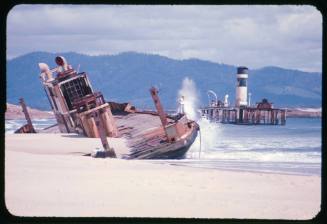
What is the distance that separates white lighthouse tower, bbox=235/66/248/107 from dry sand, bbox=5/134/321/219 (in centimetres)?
62

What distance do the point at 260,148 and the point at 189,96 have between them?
741 millimetres

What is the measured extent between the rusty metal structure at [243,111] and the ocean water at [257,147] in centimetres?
6

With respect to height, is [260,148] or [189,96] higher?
[189,96]

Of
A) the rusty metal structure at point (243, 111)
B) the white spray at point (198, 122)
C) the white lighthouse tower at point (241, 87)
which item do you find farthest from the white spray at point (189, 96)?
the white lighthouse tower at point (241, 87)

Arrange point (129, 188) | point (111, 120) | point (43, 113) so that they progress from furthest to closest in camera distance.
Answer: point (111, 120) → point (43, 113) → point (129, 188)

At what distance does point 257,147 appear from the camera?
5.94 metres

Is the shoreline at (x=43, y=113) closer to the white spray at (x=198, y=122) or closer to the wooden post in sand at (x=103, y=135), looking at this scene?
the wooden post in sand at (x=103, y=135)

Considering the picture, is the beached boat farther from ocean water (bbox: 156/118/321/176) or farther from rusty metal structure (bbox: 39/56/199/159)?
ocean water (bbox: 156/118/321/176)

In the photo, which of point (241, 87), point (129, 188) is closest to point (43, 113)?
point (129, 188)

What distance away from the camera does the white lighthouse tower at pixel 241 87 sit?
6008mm

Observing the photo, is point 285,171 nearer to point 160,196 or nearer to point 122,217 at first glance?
point 160,196

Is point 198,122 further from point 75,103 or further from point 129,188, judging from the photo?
point 75,103

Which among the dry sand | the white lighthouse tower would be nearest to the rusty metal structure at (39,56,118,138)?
the dry sand

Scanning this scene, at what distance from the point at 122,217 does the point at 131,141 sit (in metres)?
0.86
